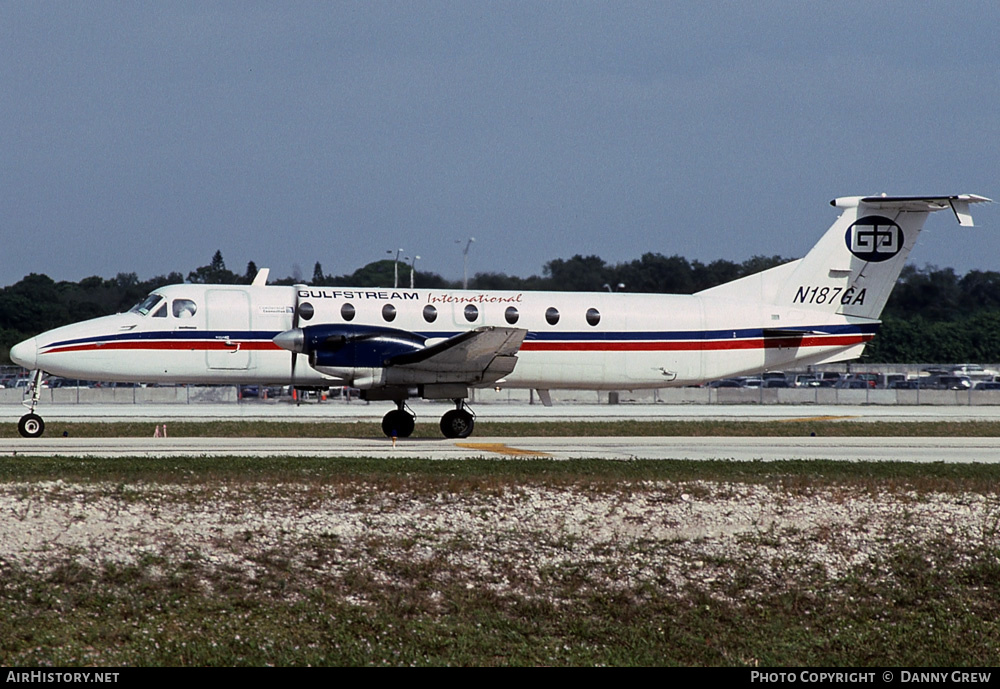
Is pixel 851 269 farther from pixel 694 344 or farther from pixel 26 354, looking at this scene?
pixel 26 354

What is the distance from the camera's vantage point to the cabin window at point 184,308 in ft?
88.2

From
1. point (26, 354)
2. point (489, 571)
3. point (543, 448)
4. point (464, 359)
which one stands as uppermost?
point (26, 354)

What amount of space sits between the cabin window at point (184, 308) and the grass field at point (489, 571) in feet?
35.0

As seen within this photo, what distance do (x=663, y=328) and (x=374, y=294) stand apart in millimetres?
7772

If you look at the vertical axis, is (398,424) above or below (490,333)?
below

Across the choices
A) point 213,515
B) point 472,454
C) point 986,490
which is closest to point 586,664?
point 213,515

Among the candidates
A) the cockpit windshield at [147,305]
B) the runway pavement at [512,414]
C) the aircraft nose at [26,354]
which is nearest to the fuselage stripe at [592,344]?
the aircraft nose at [26,354]

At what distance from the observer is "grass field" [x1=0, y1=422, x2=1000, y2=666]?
10945 mm

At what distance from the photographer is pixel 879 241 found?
30.1 meters

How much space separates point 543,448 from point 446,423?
382 cm

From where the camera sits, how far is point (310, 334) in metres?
25.8

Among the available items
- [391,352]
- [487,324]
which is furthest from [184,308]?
[487,324]
